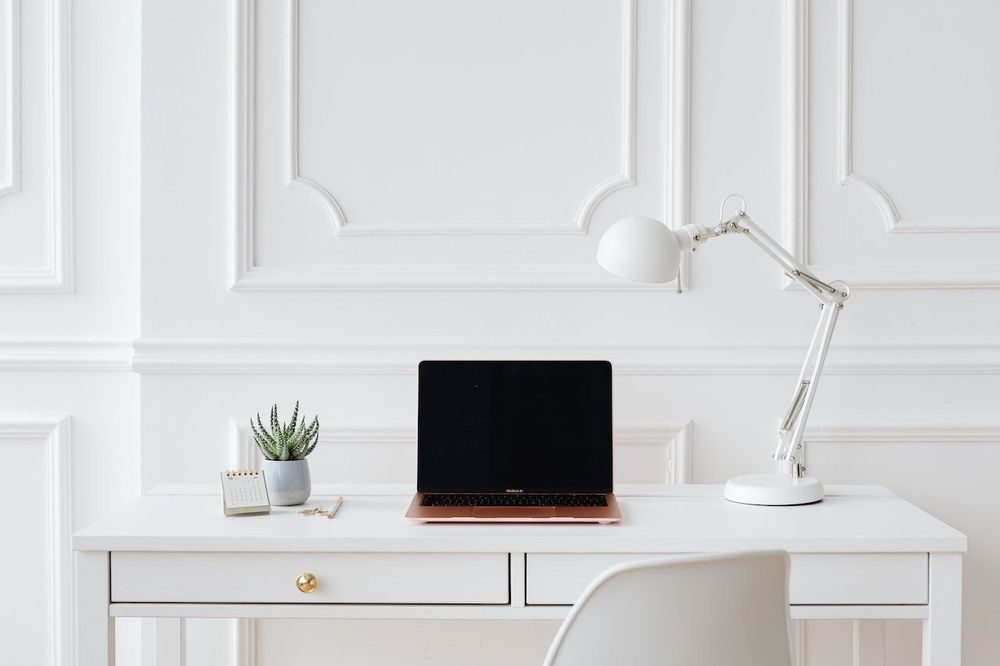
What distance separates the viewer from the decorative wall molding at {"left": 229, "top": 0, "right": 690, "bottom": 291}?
72.7 inches

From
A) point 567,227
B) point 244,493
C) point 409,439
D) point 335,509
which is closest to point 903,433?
point 567,227

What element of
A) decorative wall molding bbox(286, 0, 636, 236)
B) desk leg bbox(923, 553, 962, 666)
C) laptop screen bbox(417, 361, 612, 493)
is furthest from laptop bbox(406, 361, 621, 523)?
desk leg bbox(923, 553, 962, 666)

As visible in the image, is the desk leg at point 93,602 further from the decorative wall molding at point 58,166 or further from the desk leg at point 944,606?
the desk leg at point 944,606

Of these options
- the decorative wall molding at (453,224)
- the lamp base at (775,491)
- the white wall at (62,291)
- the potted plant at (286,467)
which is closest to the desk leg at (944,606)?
the lamp base at (775,491)

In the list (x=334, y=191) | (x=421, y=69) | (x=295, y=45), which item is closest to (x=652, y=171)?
(x=421, y=69)

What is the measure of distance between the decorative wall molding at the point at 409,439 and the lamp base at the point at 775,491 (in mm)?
251

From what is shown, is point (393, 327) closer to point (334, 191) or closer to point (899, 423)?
point (334, 191)

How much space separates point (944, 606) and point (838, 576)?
0.17 metres

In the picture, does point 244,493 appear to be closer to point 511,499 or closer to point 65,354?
point 511,499

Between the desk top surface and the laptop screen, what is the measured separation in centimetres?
11

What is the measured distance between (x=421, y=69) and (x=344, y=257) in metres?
0.43

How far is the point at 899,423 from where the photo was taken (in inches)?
72.6

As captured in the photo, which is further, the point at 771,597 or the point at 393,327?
the point at 393,327

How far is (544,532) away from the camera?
140 cm
